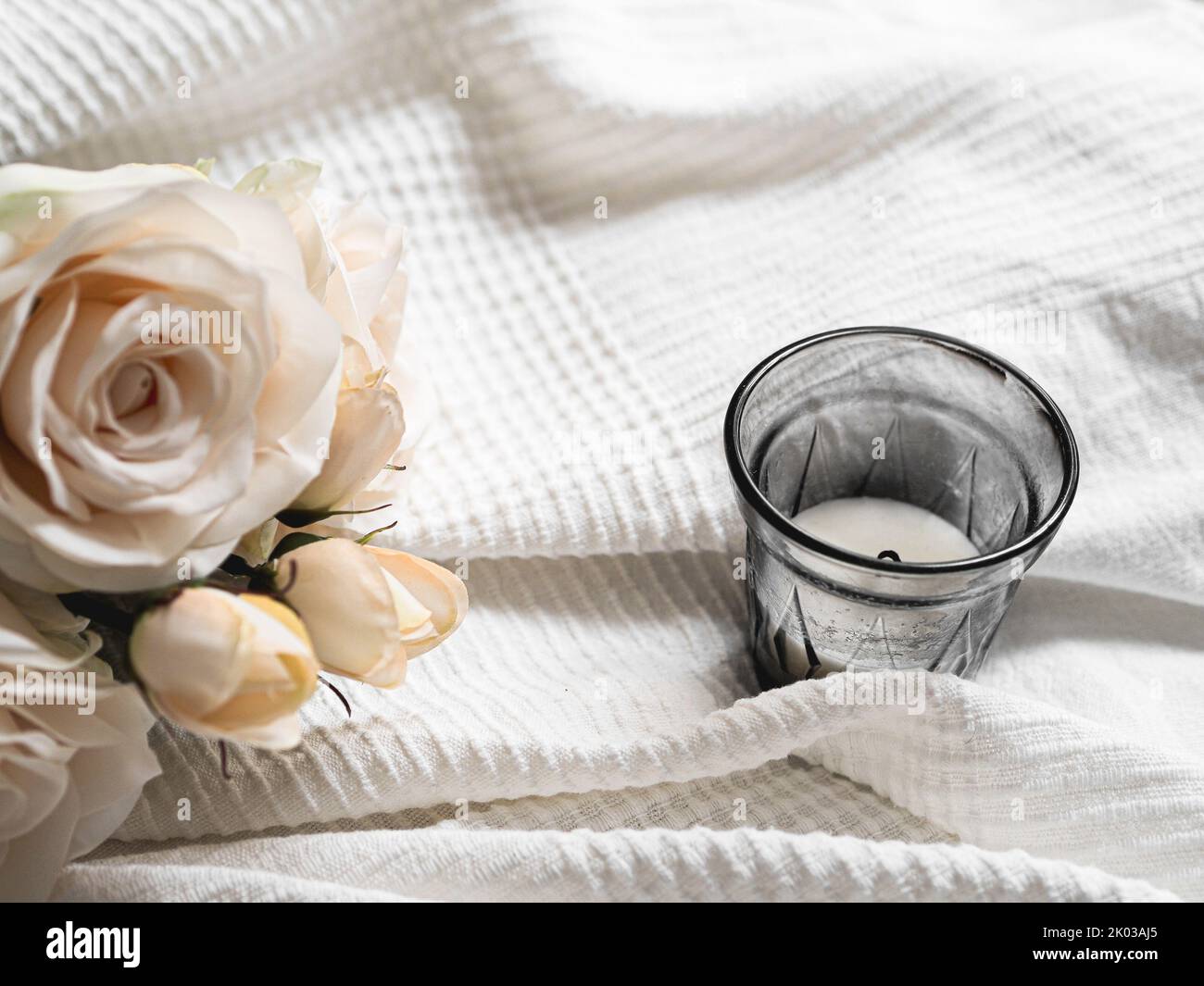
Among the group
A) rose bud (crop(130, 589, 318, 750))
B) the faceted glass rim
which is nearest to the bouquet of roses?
rose bud (crop(130, 589, 318, 750))

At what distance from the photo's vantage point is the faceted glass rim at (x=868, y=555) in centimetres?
41

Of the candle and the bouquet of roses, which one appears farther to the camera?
the candle

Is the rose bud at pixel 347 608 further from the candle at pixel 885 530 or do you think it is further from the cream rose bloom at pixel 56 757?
the candle at pixel 885 530

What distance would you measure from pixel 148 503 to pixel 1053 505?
1.02 ft

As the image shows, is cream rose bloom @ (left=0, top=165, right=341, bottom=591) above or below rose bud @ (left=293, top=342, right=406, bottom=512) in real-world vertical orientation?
above

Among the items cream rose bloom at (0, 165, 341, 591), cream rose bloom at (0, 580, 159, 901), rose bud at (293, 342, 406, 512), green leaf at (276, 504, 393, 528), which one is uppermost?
cream rose bloom at (0, 165, 341, 591)

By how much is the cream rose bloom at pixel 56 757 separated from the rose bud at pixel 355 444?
8 centimetres

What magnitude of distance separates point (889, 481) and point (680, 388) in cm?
11

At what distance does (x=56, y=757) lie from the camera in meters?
0.35

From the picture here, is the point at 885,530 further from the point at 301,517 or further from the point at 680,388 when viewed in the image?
the point at 301,517

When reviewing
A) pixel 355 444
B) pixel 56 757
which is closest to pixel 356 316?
pixel 355 444

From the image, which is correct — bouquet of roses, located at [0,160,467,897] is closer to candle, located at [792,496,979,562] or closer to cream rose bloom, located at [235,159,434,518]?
cream rose bloom, located at [235,159,434,518]

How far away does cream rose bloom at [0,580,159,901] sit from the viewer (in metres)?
0.34

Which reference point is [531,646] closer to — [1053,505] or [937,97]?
[1053,505]
